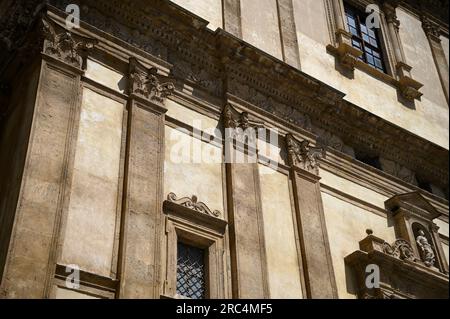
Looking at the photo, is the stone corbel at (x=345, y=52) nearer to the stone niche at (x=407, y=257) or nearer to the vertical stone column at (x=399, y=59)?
the vertical stone column at (x=399, y=59)

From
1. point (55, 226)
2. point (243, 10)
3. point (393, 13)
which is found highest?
point (393, 13)

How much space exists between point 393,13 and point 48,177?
13.9 metres

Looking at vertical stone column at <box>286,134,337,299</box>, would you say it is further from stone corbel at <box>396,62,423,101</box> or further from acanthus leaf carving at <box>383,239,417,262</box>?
stone corbel at <box>396,62,423,101</box>

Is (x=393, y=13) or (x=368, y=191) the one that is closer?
(x=368, y=191)

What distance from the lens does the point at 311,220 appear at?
13844 millimetres

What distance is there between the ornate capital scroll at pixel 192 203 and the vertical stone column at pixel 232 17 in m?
4.82

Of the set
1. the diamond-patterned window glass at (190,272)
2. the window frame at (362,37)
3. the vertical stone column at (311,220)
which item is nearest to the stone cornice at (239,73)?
the vertical stone column at (311,220)

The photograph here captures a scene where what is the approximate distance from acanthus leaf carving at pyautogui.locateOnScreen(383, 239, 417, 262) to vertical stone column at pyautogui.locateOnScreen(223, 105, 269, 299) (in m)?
3.09

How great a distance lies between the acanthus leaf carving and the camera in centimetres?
1450

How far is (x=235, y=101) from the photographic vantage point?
47.8ft
